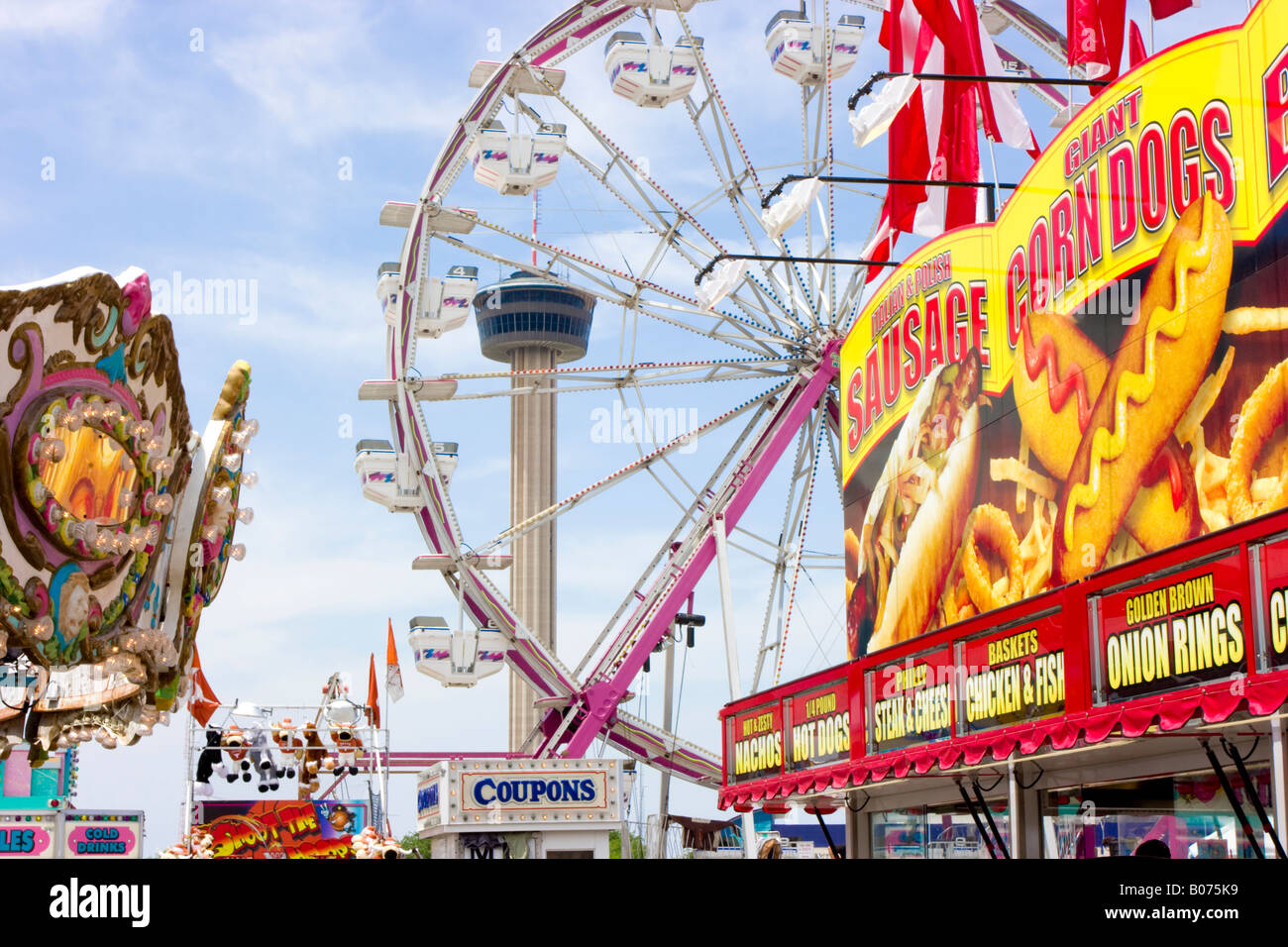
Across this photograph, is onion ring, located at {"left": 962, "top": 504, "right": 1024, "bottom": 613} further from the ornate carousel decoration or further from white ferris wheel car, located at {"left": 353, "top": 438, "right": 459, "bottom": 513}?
white ferris wheel car, located at {"left": 353, "top": 438, "right": 459, "bottom": 513}

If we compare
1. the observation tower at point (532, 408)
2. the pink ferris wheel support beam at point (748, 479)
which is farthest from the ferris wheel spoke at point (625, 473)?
the observation tower at point (532, 408)

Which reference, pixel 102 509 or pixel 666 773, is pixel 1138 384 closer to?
pixel 102 509

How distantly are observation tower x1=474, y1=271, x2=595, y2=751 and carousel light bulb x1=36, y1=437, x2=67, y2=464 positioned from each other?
76.8 metres

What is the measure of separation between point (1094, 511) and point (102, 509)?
31.0 ft

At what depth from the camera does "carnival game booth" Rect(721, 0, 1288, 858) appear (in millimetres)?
9453

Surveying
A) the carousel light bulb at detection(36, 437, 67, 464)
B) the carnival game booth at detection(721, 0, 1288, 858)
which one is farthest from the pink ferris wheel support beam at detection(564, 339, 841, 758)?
the carousel light bulb at detection(36, 437, 67, 464)

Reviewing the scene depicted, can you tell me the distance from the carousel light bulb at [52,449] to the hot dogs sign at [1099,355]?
26.3 ft

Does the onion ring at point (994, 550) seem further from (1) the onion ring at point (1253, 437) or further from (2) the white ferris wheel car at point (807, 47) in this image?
(2) the white ferris wheel car at point (807, 47)

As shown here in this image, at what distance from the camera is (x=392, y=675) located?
3559cm

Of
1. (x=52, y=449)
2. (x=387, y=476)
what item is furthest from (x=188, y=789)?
(x=52, y=449)

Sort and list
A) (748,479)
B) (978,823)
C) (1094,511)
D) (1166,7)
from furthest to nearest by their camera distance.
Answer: (748,479), (1166,7), (978,823), (1094,511)

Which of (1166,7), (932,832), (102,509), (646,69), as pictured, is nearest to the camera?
(1166,7)

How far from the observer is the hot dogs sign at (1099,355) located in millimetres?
10469

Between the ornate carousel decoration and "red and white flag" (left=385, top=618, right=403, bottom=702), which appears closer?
the ornate carousel decoration
